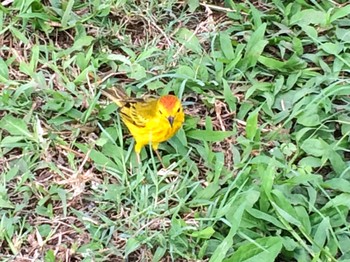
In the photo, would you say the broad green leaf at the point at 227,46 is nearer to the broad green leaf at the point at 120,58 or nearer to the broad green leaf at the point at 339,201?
the broad green leaf at the point at 120,58

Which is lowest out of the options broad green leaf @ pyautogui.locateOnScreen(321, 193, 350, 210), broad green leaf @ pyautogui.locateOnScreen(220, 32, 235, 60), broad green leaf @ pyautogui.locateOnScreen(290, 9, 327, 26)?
broad green leaf @ pyautogui.locateOnScreen(321, 193, 350, 210)

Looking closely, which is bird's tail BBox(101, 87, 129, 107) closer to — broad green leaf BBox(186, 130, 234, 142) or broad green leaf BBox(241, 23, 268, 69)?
broad green leaf BBox(186, 130, 234, 142)

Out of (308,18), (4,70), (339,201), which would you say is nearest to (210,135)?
(339,201)

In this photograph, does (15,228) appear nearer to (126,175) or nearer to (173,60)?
(126,175)

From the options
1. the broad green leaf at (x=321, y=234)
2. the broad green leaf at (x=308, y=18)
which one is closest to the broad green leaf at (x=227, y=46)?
the broad green leaf at (x=308, y=18)

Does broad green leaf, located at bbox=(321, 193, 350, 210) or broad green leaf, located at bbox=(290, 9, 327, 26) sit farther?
broad green leaf, located at bbox=(290, 9, 327, 26)

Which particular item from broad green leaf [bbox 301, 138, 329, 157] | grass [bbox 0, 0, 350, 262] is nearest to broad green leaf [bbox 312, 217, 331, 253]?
grass [bbox 0, 0, 350, 262]

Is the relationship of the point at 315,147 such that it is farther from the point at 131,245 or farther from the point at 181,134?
the point at 131,245
